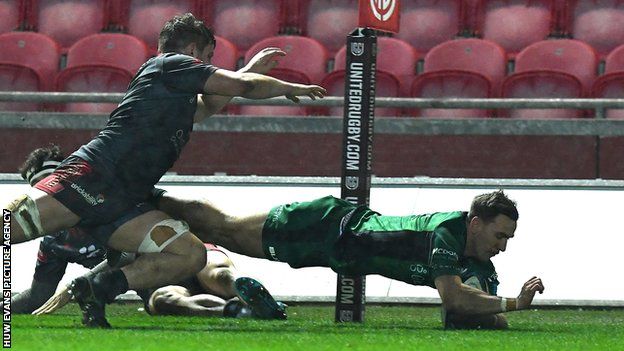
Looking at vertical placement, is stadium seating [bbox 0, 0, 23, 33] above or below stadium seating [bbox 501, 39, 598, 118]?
above

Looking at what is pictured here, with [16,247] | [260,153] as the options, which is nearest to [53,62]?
[260,153]

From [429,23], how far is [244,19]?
1.77 metres

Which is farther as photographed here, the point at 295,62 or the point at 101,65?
the point at 295,62

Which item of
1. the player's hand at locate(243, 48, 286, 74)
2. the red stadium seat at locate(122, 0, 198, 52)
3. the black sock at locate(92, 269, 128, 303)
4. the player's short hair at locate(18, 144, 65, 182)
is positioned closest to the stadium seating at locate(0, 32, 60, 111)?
the red stadium seat at locate(122, 0, 198, 52)

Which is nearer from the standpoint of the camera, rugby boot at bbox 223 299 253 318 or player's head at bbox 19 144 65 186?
rugby boot at bbox 223 299 253 318

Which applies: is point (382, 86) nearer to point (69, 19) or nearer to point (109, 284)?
point (69, 19)

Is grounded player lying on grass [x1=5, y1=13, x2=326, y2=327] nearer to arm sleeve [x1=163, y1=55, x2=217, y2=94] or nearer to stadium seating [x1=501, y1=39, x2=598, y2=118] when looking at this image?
arm sleeve [x1=163, y1=55, x2=217, y2=94]

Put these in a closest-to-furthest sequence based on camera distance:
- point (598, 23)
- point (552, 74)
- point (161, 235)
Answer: point (161, 235) → point (552, 74) → point (598, 23)

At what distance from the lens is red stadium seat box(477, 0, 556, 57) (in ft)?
44.9

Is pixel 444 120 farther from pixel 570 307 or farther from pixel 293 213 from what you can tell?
pixel 293 213

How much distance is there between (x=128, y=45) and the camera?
13711 mm

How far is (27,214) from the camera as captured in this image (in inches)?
298

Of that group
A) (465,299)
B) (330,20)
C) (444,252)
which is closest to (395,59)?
(330,20)

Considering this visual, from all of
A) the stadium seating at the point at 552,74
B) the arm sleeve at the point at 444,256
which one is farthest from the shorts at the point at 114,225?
the stadium seating at the point at 552,74
